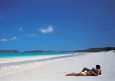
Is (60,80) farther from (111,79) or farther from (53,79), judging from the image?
(111,79)

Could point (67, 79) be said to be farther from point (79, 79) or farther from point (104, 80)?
point (104, 80)

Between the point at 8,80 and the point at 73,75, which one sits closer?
the point at 8,80

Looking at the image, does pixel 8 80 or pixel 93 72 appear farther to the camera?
pixel 93 72

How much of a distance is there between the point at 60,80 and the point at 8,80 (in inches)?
56.9

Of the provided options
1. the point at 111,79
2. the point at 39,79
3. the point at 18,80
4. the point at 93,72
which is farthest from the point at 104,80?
the point at 18,80

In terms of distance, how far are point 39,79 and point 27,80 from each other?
0.38 meters

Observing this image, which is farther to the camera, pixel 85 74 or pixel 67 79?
pixel 85 74

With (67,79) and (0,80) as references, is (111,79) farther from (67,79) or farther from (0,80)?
(0,80)

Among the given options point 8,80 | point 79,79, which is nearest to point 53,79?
point 79,79

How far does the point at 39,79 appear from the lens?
7.12 metres

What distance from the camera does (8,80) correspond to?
6.93m

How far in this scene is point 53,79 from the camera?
7160 millimetres

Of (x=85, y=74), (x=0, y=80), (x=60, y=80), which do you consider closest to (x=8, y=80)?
(x=0, y=80)

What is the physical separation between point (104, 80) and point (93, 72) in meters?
1.04
